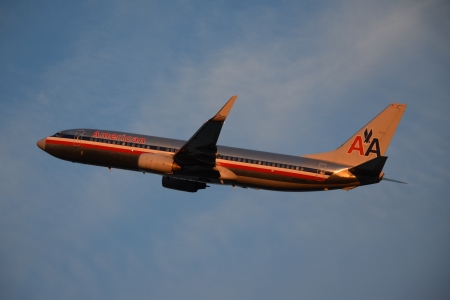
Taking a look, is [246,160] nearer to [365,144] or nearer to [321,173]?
[321,173]

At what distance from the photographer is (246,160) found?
2269 inches

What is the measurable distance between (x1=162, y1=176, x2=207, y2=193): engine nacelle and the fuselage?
324 centimetres

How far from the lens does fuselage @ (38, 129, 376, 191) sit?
184 ft

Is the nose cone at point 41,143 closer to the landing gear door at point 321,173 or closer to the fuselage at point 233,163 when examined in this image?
the fuselage at point 233,163

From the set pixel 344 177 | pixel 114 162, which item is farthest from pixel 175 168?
pixel 344 177

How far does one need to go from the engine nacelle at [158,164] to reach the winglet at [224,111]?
710 cm

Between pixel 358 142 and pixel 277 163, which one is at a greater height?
pixel 358 142

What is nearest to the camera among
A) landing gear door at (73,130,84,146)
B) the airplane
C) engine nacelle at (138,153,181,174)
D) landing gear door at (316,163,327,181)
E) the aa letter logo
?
the airplane

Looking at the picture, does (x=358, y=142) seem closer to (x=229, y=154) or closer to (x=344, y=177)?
(x=344, y=177)

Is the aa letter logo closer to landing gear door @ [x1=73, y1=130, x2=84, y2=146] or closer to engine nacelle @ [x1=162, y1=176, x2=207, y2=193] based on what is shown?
engine nacelle @ [x1=162, y1=176, x2=207, y2=193]

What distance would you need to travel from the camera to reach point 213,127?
5356 centimetres

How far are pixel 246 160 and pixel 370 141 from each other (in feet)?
40.6

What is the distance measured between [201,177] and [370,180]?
16.1 metres

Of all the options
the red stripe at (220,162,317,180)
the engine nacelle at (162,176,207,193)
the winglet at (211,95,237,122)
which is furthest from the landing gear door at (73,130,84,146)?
the winglet at (211,95,237,122)
